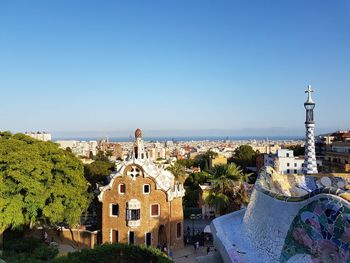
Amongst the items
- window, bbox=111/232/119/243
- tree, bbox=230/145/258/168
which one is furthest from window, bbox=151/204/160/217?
tree, bbox=230/145/258/168

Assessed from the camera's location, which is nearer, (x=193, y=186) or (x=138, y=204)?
(x=138, y=204)

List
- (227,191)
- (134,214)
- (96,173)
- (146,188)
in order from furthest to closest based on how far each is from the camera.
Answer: (96,173) < (227,191) < (146,188) < (134,214)

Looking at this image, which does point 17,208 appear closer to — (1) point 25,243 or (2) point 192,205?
(1) point 25,243

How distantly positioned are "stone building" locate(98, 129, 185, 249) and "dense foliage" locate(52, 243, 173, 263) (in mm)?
8343

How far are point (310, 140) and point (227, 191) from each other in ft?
30.5

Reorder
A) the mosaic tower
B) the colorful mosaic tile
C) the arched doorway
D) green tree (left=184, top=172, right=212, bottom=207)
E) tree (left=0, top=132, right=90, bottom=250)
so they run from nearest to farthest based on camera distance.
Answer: the colorful mosaic tile → the mosaic tower → tree (left=0, top=132, right=90, bottom=250) → the arched doorway → green tree (left=184, top=172, right=212, bottom=207)

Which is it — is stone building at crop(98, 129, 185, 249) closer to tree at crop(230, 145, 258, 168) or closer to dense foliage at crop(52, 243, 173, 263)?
dense foliage at crop(52, 243, 173, 263)

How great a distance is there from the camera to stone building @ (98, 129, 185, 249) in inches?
1118

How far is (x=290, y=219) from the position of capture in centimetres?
1044

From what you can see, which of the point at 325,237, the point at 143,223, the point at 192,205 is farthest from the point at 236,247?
the point at 192,205

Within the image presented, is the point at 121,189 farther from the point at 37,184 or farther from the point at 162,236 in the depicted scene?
the point at 37,184

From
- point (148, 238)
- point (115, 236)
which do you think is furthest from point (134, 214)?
point (115, 236)

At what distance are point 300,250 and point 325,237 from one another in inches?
38.3

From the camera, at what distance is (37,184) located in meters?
25.4
